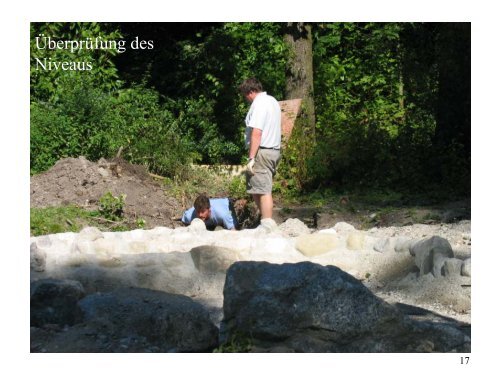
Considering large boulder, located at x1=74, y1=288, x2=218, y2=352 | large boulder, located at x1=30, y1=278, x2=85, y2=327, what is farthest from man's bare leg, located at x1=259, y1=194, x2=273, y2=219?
large boulder, located at x1=30, y1=278, x2=85, y2=327

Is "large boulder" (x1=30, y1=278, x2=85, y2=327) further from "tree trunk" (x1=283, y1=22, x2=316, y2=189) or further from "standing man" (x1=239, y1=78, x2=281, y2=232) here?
"tree trunk" (x1=283, y1=22, x2=316, y2=189)

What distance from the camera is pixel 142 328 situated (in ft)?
15.6

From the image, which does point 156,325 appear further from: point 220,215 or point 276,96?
point 276,96

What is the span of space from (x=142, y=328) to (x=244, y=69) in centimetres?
837

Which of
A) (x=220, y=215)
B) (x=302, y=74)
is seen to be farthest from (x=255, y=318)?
(x=302, y=74)

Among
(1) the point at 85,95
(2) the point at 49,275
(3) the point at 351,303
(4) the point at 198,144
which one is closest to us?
(3) the point at 351,303

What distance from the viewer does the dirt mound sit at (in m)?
9.35

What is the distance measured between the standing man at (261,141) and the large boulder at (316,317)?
3.48 m

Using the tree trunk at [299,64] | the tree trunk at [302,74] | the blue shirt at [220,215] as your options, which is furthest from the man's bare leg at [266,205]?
the tree trunk at [299,64]

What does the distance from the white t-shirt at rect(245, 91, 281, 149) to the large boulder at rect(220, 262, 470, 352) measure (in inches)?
141

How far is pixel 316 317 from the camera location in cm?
462

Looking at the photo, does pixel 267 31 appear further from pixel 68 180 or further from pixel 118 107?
pixel 68 180

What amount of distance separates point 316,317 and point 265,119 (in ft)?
12.5
